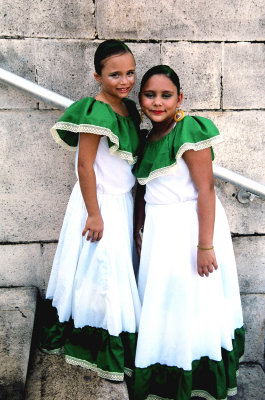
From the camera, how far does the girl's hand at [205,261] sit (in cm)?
189

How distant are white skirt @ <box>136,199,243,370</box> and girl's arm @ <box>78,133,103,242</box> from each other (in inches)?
12.4

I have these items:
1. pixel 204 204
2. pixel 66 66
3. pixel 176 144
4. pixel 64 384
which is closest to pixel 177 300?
pixel 204 204

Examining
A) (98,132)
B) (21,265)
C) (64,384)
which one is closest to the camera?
(98,132)

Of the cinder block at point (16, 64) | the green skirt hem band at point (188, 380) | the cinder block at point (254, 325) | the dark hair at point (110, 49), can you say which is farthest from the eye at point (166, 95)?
the cinder block at point (254, 325)

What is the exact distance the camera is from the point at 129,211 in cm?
210

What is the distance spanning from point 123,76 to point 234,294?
1354mm

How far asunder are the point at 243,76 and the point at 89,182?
1320 mm

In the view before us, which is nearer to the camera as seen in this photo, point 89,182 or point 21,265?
point 89,182

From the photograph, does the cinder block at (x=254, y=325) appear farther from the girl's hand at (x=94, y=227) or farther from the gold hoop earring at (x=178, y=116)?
the gold hoop earring at (x=178, y=116)

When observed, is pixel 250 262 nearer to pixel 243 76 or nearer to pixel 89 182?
pixel 243 76

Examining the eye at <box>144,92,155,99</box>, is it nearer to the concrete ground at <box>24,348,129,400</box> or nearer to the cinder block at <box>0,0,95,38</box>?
the cinder block at <box>0,0,95,38</box>

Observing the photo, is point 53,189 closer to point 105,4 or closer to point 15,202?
point 15,202

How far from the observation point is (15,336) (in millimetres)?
2002

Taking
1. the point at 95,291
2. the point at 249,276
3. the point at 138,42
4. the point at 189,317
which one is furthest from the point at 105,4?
the point at 249,276
